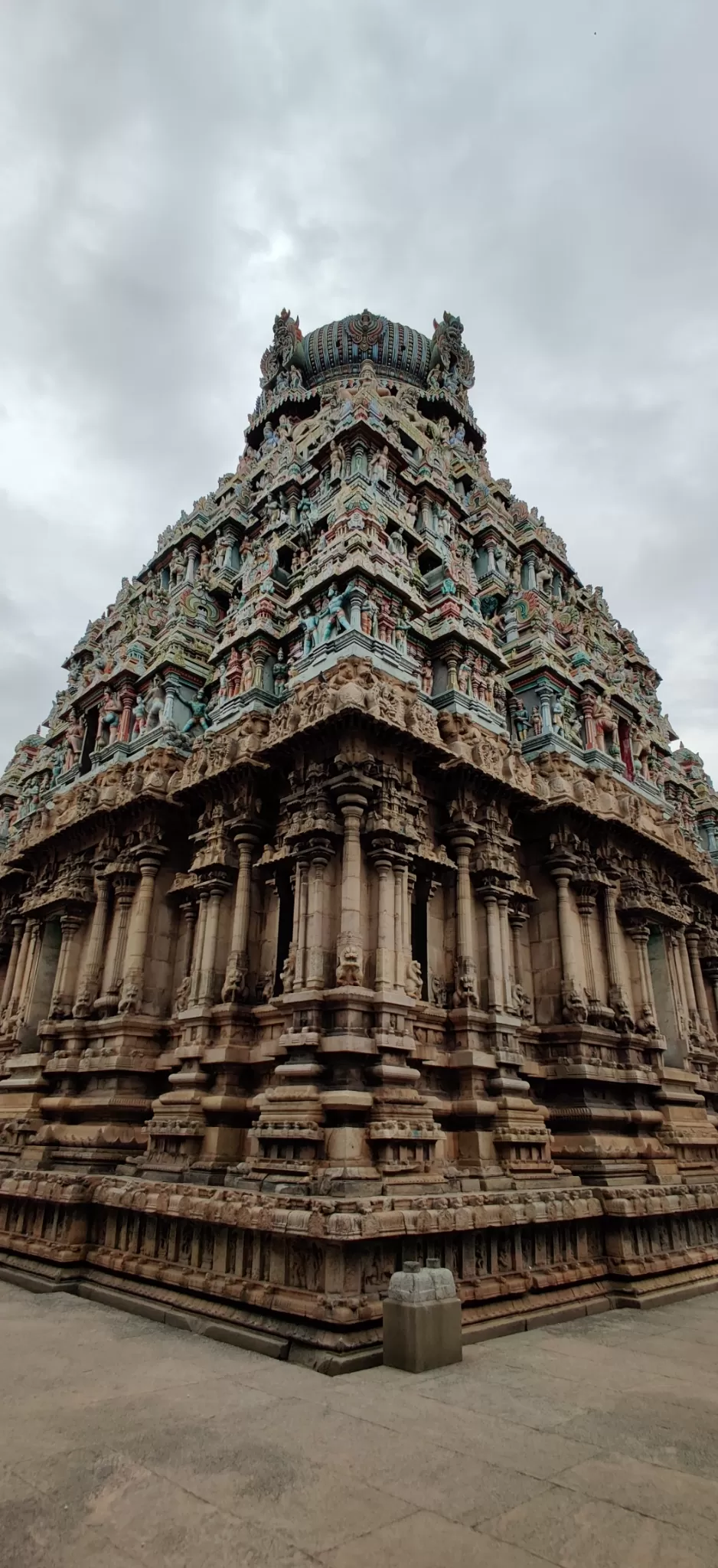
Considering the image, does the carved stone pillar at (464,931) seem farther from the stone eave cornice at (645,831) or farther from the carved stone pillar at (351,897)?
the carved stone pillar at (351,897)

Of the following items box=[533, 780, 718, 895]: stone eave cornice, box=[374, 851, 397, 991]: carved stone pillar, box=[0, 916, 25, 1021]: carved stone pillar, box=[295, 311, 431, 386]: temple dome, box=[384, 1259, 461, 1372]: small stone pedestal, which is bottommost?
box=[384, 1259, 461, 1372]: small stone pedestal

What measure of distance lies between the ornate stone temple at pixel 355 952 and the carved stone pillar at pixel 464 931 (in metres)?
0.07

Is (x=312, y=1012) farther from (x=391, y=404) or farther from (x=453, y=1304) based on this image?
(x=391, y=404)

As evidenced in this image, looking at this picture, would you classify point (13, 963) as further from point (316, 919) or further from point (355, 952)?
point (355, 952)

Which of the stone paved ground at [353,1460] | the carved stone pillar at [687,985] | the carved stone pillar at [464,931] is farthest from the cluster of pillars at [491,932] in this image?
the carved stone pillar at [687,985]

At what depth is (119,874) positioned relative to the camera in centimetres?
1788

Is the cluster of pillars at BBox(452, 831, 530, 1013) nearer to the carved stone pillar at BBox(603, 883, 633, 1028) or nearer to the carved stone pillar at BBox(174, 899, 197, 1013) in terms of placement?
the carved stone pillar at BBox(603, 883, 633, 1028)

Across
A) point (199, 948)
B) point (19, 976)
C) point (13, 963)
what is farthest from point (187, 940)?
point (13, 963)

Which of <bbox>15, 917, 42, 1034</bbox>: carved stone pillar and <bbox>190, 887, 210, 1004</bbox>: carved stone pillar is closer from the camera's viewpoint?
→ <bbox>190, 887, 210, 1004</bbox>: carved stone pillar

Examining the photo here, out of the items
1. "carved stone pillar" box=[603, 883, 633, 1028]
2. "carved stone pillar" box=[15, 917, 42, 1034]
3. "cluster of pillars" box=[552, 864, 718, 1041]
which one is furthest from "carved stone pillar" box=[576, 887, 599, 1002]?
"carved stone pillar" box=[15, 917, 42, 1034]

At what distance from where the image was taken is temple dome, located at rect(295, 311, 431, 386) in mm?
32312

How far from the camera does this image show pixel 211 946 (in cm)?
1533

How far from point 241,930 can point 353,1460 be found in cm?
947

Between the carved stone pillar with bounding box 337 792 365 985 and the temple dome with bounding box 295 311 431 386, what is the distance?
24278 millimetres
